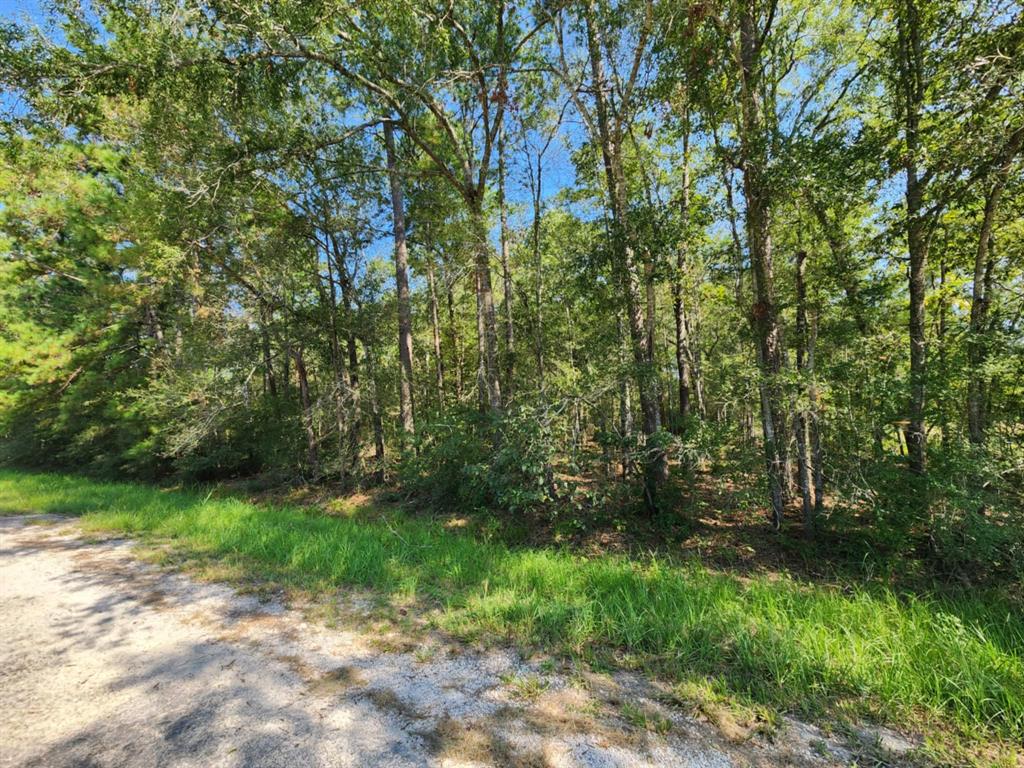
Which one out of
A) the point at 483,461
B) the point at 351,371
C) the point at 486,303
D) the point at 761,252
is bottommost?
the point at 483,461

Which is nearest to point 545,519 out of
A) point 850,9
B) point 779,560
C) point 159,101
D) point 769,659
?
point 779,560

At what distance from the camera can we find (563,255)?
29.1 feet

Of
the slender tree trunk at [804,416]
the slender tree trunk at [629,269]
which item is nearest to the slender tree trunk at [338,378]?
the slender tree trunk at [629,269]

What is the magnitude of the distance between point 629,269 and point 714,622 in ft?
18.0

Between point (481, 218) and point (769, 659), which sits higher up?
point (481, 218)

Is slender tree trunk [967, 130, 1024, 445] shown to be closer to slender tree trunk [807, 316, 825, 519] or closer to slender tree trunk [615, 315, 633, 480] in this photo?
slender tree trunk [807, 316, 825, 519]

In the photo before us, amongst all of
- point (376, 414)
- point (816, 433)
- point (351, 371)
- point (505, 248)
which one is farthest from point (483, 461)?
Result: point (505, 248)

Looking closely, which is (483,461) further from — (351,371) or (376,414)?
(351,371)

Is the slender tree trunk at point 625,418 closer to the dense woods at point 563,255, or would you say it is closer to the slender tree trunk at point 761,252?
the dense woods at point 563,255

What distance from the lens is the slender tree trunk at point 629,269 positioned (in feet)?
21.9

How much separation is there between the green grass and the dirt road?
1.34ft

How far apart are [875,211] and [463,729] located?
32.0 ft

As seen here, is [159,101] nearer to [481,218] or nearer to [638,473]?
[481,218]

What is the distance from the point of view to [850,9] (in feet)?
26.3
